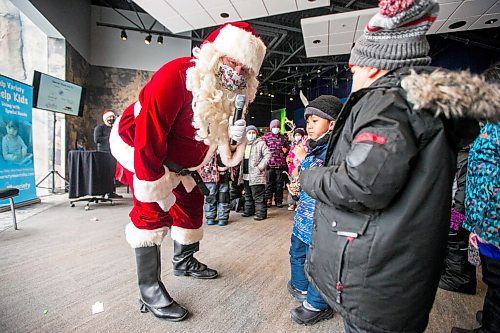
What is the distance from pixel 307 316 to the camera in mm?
1654

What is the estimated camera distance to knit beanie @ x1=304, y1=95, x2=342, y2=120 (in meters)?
1.66

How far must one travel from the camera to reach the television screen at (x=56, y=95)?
4.97 metres

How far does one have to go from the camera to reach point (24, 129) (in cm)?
442

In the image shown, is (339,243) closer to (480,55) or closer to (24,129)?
(24,129)

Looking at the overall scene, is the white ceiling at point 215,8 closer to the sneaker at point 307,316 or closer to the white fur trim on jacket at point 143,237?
the white fur trim on jacket at point 143,237

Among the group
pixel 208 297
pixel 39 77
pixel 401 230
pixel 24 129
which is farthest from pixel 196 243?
pixel 39 77

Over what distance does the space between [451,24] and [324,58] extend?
574cm

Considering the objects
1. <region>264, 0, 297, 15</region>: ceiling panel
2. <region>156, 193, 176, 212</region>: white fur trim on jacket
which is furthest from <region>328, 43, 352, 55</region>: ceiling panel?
<region>156, 193, 176, 212</region>: white fur trim on jacket

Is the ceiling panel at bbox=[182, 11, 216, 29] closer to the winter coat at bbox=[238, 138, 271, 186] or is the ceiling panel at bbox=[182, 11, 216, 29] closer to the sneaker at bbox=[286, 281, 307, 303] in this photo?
the winter coat at bbox=[238, 138, 271, 186]

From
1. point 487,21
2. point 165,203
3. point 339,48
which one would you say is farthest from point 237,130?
point 487,21

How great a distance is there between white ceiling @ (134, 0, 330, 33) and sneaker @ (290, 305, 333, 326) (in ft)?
15.0

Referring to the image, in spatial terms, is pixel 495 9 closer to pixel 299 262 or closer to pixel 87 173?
pixel 299 262

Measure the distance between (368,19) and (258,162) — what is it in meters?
3.25

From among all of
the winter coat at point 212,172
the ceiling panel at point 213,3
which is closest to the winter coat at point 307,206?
the winter coat at point 212,172
